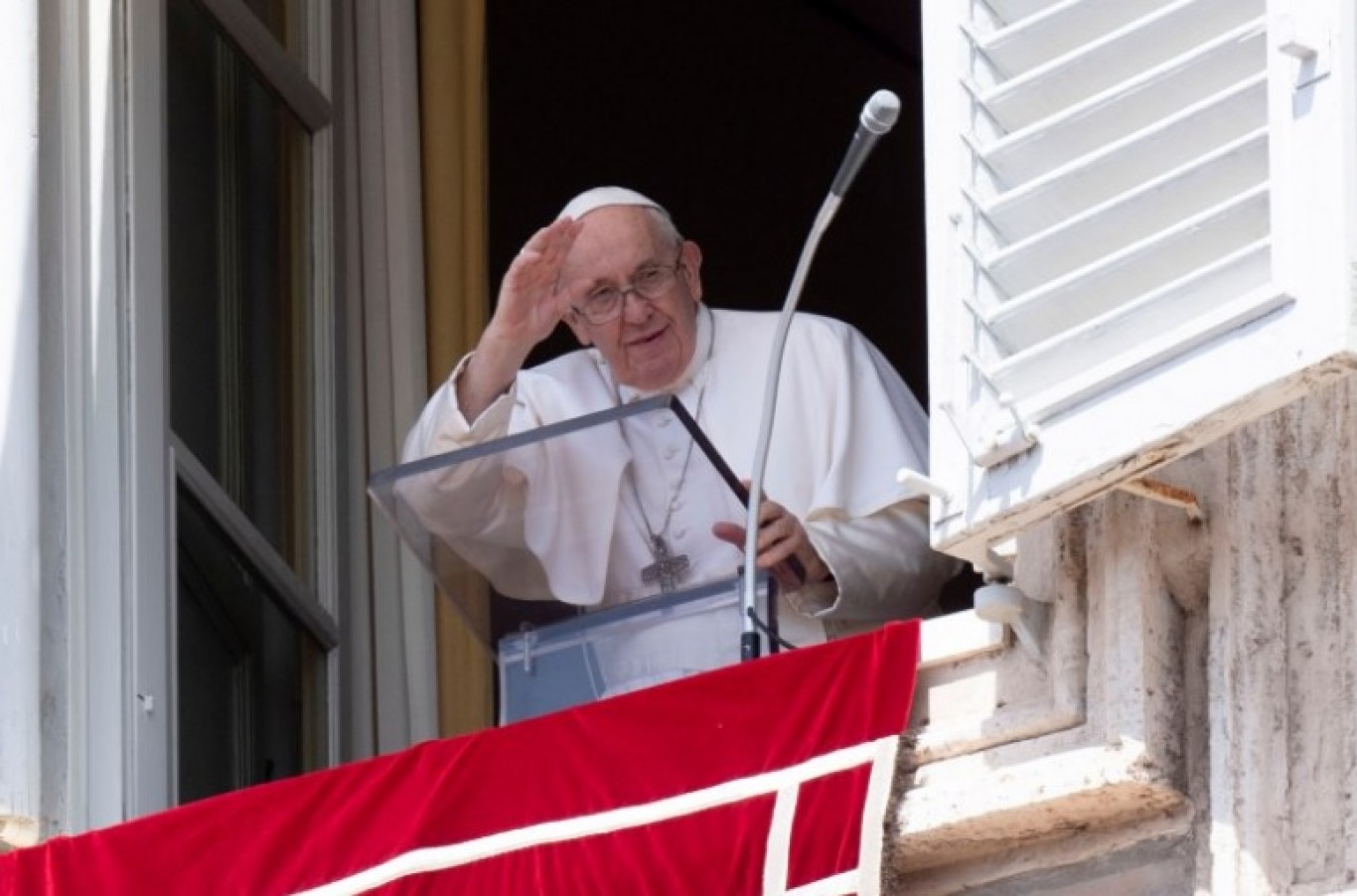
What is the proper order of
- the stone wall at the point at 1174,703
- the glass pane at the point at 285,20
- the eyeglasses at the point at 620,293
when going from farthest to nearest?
the glass pane at the point at 285,20, the eyeglasses at the point at 620,293, the stone wall at the point at 1174,703

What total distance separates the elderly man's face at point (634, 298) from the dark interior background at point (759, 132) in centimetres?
342

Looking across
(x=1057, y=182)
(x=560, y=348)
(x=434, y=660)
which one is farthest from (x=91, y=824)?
(x=560, y=348)

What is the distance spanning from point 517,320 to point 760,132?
404 centimetres

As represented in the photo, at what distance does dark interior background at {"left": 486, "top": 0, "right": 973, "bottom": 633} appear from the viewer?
10039mm

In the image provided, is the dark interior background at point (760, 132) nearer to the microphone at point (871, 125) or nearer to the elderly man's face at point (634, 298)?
the elderly man's face at point (634, 298)

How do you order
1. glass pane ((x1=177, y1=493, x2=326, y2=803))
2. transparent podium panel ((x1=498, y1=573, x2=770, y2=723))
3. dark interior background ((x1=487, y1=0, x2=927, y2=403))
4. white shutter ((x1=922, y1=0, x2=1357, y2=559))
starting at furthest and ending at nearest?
dark interior background ((x1=487, y1=0, x2=927, y2=403)), glass pane ((x1=177, y1=493, x2=326, y2=803)), transparent podium panel ((x1=498, y1=573, x2=770, y2=723)), white shutter ((x1=922, y1=0, x2=1357, y2=559))

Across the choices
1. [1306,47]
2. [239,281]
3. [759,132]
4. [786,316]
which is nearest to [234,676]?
[239,281]

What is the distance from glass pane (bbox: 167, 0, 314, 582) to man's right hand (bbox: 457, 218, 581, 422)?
58 cm

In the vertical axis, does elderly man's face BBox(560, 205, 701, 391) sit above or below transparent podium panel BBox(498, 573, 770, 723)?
above

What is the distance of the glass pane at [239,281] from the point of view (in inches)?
269

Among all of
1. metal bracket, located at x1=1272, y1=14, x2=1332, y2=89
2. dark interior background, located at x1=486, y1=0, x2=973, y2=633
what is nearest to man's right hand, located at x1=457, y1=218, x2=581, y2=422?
metal bracket, located at x1=1272, y1=14, x2=1332, y2=89

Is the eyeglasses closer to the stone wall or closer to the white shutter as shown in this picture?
the white shutter

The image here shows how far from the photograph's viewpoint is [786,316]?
5.51 metres

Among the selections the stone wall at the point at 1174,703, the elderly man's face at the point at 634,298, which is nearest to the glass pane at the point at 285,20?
the elderly man's face at the point at 634,298
